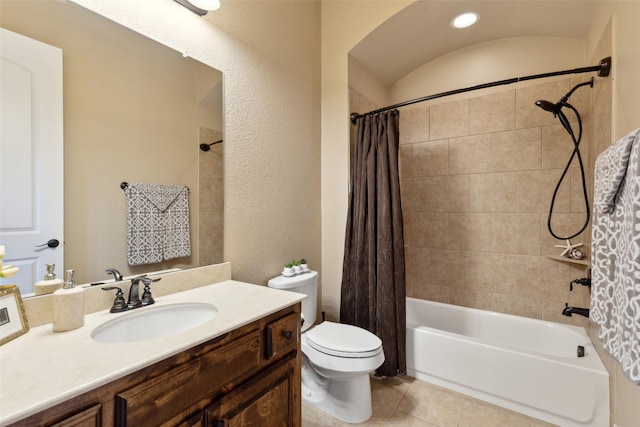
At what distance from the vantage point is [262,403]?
1003 millimetres

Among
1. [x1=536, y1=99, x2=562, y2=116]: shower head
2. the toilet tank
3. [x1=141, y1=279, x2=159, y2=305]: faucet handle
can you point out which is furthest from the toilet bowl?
[x1=536, y1=99, x2=562, y2=116]: shower head

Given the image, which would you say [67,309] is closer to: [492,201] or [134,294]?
[134,294]

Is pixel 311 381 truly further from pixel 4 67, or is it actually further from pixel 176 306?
pixel 4 67

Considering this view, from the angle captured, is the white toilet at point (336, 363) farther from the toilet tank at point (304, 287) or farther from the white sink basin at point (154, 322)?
the white sink basin at point (154, 322)

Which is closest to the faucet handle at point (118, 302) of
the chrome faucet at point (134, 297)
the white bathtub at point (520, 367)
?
the chrome faucet at point (134, 297)

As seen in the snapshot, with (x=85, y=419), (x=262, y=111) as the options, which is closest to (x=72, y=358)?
(x=85, y=419)

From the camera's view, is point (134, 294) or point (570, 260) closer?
point (134, 294)

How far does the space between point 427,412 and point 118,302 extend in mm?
1759

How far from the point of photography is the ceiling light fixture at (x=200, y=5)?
4.43 ft

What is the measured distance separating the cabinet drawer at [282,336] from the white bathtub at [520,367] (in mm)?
1184

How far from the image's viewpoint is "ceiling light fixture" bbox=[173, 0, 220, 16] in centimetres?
135

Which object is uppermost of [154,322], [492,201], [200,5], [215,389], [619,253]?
[200,5]

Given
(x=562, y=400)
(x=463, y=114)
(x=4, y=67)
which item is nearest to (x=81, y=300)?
(x=4, y=67)

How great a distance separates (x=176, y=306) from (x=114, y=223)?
42 centimetres
